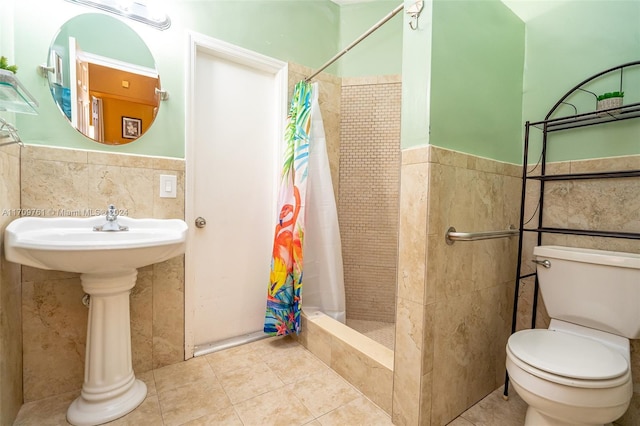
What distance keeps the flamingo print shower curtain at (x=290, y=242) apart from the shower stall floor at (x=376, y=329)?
23.4 inches

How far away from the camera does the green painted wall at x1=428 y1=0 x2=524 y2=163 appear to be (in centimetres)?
121

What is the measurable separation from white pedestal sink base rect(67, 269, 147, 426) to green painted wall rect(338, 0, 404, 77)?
2.17m

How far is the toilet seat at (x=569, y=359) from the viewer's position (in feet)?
3.14

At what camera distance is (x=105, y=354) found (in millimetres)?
1314

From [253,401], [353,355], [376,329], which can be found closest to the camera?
[253,401]

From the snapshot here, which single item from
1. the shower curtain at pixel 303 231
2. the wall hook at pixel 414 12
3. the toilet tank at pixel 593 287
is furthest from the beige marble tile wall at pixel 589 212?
the shower curtain at pixel 303 231

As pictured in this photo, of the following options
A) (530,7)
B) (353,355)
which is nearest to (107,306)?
(353,355)

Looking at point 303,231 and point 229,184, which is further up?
point 229,184

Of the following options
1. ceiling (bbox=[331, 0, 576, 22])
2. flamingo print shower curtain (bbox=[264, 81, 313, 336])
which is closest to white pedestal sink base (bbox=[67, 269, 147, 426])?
flamingo print shower curtain (bbox=[264, 81, 313, 336])

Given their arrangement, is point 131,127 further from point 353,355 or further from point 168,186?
point 353,355

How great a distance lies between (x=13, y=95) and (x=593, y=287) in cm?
240

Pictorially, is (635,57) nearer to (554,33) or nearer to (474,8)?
(554,33)

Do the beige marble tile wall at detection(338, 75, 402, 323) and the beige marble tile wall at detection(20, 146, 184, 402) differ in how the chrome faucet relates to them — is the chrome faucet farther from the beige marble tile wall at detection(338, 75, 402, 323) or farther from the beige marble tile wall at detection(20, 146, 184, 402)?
the beige marble tile wall at detection(338, 75, 402, 323)

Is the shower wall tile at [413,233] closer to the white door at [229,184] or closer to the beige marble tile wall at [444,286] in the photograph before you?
the beige marble tile wall at [444,286]
